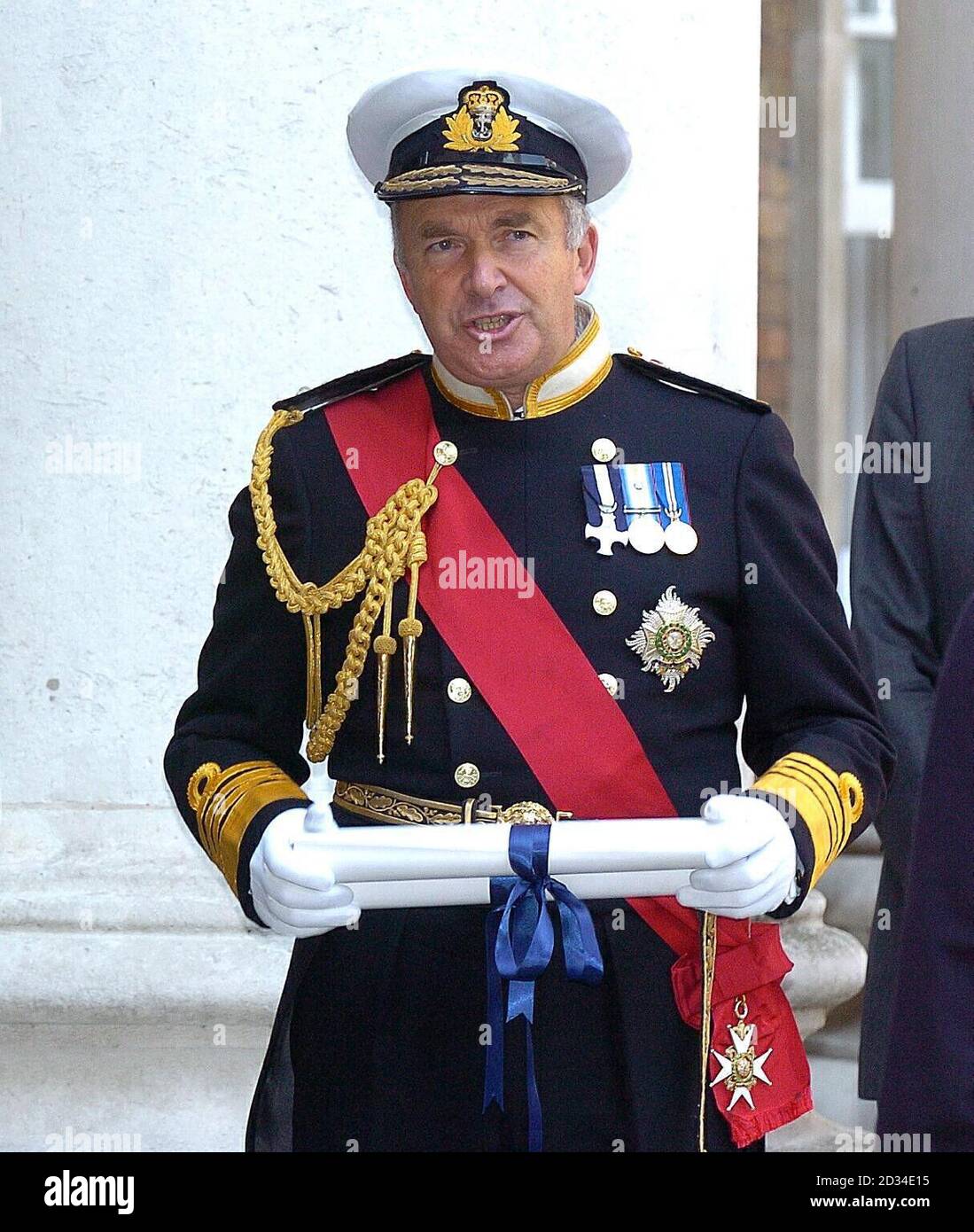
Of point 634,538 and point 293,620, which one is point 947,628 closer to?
point 634,538

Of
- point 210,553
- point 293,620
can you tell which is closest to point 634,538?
point 293,620

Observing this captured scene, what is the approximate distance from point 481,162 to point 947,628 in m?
1.11

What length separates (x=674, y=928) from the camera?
2.79 metres

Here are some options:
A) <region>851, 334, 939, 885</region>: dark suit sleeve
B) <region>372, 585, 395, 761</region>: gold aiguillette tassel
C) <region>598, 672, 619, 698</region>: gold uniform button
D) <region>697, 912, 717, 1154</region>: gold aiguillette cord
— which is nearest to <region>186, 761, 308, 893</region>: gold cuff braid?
<region>372, 585, 395, 761</region>: gold aiguillette tassel

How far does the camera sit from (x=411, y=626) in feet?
9.13

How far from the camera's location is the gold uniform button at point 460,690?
9.05 feet

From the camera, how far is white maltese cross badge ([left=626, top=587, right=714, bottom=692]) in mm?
2766

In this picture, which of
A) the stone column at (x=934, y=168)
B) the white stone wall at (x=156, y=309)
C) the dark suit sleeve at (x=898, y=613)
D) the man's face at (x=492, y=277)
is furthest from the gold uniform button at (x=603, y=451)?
the stone column at (x=934, y=168)

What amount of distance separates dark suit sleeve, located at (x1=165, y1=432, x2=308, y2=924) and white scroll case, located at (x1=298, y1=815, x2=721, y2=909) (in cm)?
32

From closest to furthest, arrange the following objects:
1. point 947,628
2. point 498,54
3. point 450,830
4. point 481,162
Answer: point 450,830
point 481,162
point 947,628
point 498,54

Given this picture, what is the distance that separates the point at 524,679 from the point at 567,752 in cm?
11

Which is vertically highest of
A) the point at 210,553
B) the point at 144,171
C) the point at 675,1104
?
the point at 144,171

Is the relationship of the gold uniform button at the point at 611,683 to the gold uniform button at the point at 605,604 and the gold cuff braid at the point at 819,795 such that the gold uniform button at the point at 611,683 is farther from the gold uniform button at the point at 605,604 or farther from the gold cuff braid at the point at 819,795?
the gold cuff braid at the point at 819,795

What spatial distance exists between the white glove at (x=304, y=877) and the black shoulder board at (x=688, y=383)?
0.79m
